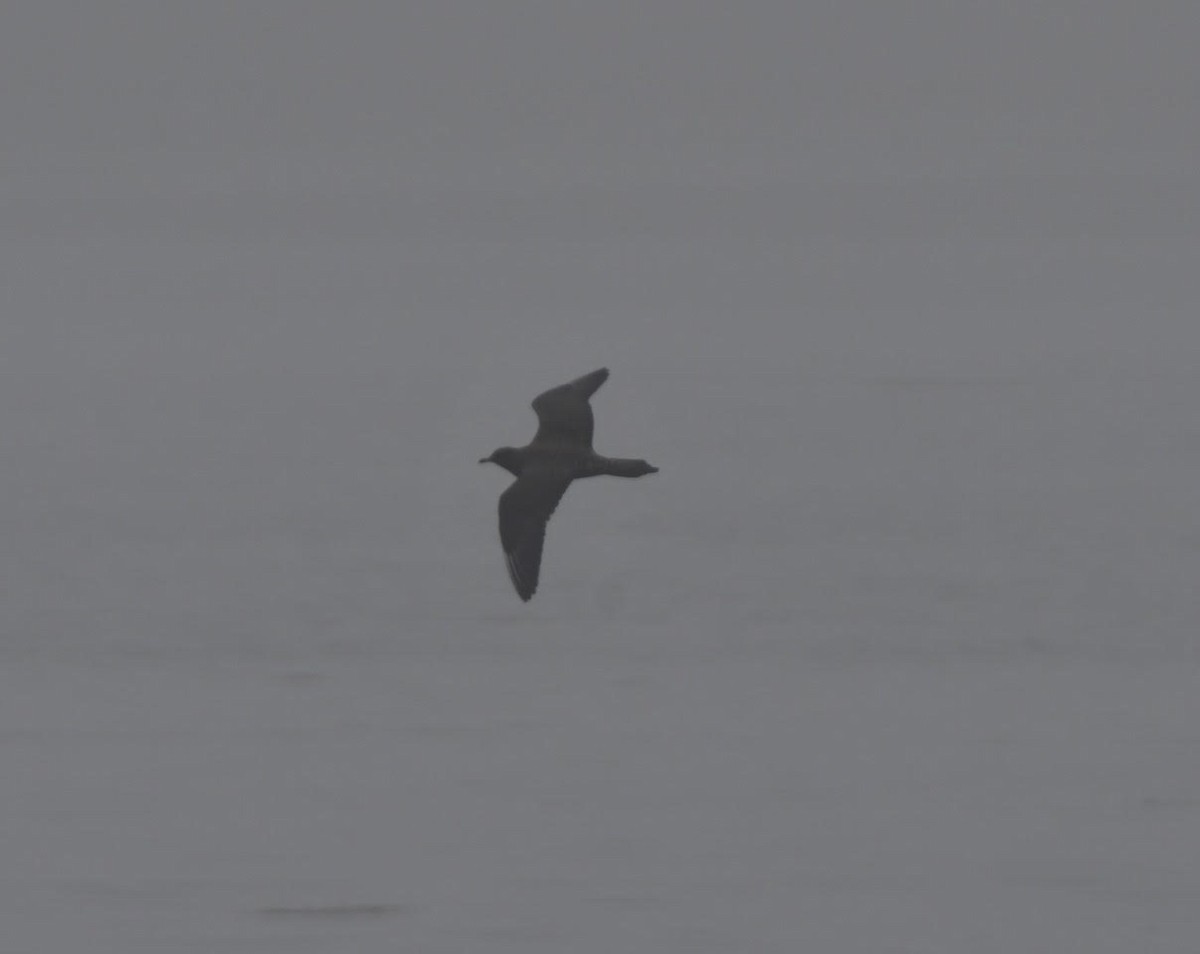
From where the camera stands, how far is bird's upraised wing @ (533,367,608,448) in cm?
657

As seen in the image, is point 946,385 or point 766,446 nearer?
point 766,446

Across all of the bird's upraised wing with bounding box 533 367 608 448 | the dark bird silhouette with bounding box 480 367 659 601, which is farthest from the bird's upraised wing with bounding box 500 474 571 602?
the bird's upraised wing with bounding box 533 367 608 448

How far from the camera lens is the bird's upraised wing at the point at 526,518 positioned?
6.43m

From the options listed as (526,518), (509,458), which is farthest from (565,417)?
(526,518)

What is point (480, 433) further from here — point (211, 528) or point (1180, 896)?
point (1180, 896)

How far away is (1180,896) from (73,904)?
2.45 m

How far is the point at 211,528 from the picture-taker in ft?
33.2

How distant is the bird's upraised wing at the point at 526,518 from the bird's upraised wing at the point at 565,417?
0.13 m

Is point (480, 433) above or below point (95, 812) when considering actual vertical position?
above

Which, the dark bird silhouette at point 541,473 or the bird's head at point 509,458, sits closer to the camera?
the dark bird silhouette at point 541,473

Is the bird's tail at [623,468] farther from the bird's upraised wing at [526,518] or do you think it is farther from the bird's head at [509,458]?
the bird's head at [509,458]

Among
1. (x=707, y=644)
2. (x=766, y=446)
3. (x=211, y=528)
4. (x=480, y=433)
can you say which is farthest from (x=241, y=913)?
(x=480, y=433)

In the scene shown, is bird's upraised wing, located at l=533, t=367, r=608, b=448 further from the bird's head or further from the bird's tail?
the bird's tail

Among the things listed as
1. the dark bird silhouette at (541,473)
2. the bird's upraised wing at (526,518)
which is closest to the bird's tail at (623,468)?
the dark bird silhouette at (541,473)
